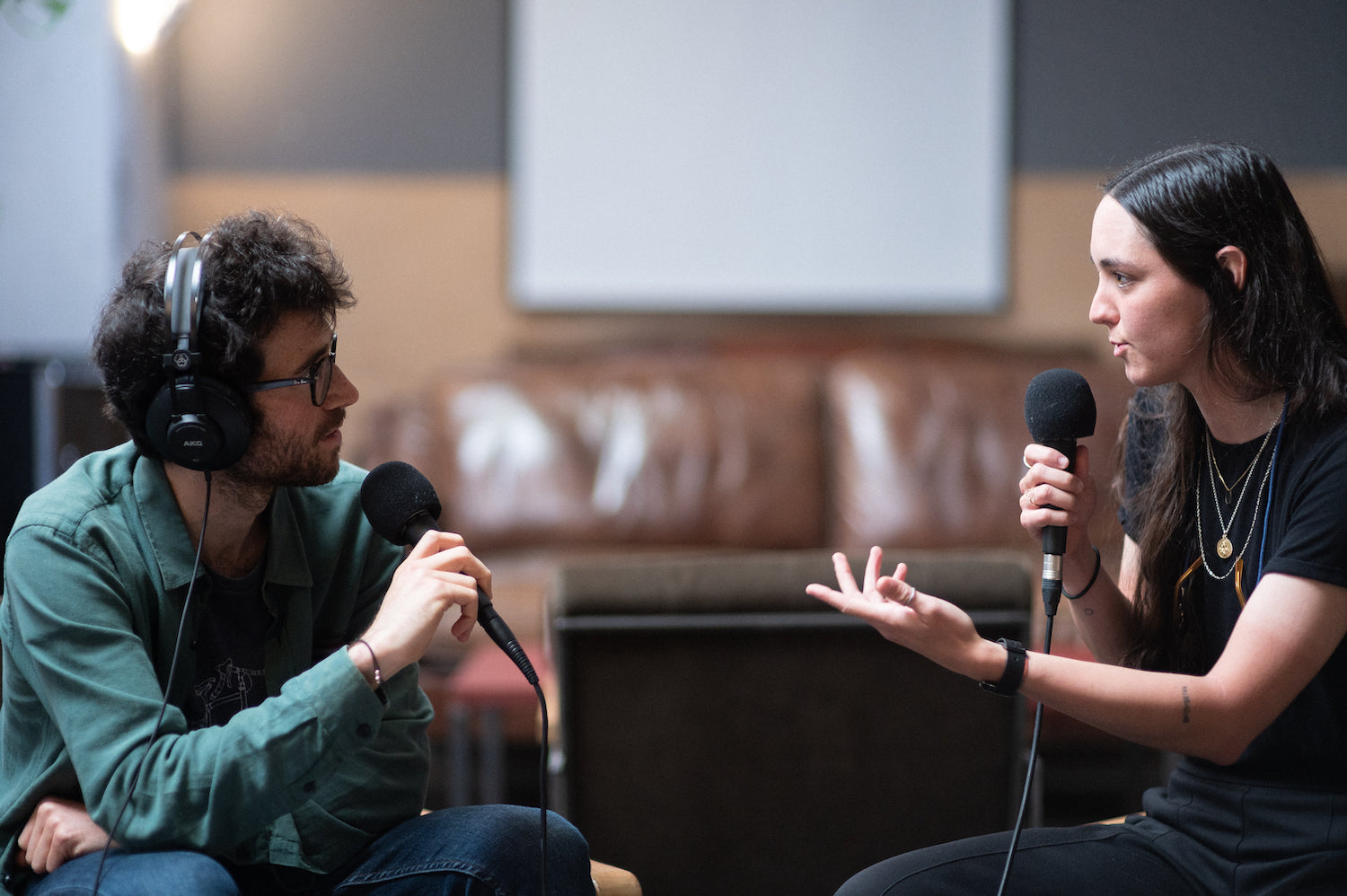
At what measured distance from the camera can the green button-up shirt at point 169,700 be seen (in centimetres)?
106

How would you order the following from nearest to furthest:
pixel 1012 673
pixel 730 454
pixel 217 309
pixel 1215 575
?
1. pixel 1012 673
2. pixel 217 309
3. pixel 1215 575
4. pixel 730 454

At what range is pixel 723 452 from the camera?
3389 millimetres

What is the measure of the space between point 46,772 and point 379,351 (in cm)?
266

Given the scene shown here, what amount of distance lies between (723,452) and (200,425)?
234cm

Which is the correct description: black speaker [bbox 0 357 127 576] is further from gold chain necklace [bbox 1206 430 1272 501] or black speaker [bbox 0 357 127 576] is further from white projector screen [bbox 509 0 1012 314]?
white projector screen [bbox 509 0 1012 314]

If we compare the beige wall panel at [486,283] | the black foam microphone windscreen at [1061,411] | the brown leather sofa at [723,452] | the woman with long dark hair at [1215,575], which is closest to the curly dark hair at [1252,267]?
the woman with long dark hair at [1215,575]

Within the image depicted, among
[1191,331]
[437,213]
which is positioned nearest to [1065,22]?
[437,213]

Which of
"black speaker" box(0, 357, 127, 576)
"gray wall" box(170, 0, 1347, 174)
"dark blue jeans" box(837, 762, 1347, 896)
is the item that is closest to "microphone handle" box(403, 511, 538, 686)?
"dark blue jeans" box(837, 762, 1347, 896)

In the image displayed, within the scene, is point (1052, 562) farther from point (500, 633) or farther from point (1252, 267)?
point (500, 633)

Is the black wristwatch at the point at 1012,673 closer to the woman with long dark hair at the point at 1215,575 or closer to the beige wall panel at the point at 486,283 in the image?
the woman with long dark hair at the point at 1215,575

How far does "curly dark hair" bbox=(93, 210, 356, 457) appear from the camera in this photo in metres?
1.17

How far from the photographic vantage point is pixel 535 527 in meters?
3.28

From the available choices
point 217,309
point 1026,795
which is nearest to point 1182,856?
point 1026,795

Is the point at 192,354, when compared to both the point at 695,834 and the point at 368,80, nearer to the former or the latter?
the point at 695,834
